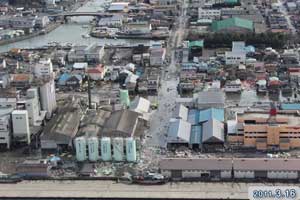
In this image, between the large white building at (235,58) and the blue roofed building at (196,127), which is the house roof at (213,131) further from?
the large white building at (235,58)

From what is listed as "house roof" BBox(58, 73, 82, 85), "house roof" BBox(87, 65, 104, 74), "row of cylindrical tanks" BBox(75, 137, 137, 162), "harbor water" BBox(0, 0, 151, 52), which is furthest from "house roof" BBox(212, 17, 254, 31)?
"row of cylindrical tanks" BBox(75, 137, 137, 162)

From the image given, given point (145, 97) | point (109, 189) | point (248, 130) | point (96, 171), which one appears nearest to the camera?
point (109, 189)

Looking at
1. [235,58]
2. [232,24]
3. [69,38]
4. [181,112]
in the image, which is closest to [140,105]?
[181,112]

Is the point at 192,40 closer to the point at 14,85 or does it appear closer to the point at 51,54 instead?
the point at 51,54

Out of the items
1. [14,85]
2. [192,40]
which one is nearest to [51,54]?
[14,85]

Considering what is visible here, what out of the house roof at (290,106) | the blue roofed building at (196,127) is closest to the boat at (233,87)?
the house roof at (290,106)

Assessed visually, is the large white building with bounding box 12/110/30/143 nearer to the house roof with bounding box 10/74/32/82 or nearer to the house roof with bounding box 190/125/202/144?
the house roof with bounding box 190/125/202/144

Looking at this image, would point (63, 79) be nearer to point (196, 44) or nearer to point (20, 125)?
point (20, 125)

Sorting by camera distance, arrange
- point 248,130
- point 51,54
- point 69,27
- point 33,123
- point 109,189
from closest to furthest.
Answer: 1. point 109,189
2. point 248,130
3. point 33,123
4. point 51,54
5. point 69,27
